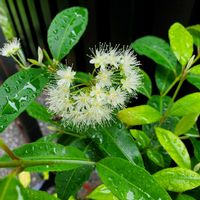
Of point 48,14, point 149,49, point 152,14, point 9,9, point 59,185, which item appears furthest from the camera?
point 9,9

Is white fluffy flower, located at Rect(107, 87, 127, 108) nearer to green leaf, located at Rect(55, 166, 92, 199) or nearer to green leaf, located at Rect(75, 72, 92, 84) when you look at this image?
green leaf, located at Rect(75, 72, 92, 84)

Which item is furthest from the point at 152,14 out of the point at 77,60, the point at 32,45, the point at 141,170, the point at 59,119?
the point at 32,45

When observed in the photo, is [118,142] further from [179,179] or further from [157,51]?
[157,51]

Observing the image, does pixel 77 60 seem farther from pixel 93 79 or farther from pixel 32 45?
pixel 93 79

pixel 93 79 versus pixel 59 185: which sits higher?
pixel 93 79

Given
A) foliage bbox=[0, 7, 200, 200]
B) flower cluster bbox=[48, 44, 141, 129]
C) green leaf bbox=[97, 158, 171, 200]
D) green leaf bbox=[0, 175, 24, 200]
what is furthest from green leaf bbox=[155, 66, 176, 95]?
green leaf bbox=[0, 175, 24, 200]

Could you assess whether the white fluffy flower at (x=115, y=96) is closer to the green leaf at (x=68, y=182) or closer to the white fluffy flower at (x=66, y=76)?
the white fluffy flower at (x=66, y=76)

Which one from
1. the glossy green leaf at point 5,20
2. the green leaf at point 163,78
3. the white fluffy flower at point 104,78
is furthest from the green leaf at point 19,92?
the glossy green leaf at point 5,20
